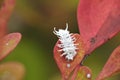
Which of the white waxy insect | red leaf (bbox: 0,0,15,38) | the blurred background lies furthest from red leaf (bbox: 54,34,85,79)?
the blurred background

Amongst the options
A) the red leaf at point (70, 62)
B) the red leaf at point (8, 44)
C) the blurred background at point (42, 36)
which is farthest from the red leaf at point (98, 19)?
the blurred background at point (42, 36)

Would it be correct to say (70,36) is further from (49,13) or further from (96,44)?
(49,13)

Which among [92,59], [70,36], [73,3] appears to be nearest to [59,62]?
[70,36]

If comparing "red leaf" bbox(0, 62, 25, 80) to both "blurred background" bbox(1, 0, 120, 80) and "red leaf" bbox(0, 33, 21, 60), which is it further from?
"blurred background" bbox(1, 0, 120, 80)

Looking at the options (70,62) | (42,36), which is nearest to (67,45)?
(70,62)

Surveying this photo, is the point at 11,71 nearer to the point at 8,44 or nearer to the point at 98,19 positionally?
the point at 8,44

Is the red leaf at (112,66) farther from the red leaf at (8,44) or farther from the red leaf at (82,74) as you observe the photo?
the red leaf at (8,44)
